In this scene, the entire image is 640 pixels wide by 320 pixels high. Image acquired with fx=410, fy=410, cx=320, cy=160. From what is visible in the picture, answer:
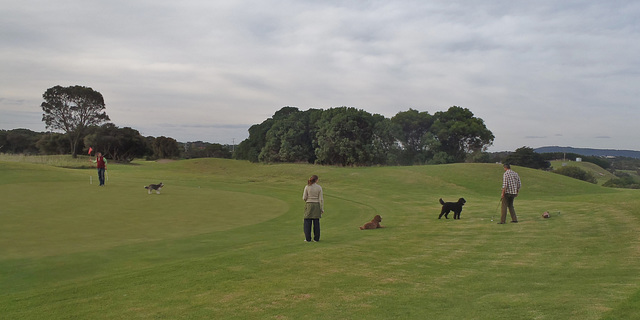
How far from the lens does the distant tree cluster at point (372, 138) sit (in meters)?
64.7

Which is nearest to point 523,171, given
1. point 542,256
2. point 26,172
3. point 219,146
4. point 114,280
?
point 542,256

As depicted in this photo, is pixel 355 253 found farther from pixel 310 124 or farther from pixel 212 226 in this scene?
pixel 310 124

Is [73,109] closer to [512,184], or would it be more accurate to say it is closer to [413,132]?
[413,132]

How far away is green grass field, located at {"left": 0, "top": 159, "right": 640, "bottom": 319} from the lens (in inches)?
254

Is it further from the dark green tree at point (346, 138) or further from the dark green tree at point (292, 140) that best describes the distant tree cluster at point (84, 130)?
the dark green tree at point (346, 138)

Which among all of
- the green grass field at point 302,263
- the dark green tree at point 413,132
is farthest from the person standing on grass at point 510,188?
the dark green tree at point 413,132

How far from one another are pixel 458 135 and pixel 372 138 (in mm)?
14829

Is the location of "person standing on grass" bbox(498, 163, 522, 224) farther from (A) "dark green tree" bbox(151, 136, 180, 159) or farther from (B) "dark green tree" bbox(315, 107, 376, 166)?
(A) "dark green tree" bbox(151, 136, 180, 159)

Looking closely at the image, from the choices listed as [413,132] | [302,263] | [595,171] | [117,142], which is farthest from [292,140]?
[595,171]

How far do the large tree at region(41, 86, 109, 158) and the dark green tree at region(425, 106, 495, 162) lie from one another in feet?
209

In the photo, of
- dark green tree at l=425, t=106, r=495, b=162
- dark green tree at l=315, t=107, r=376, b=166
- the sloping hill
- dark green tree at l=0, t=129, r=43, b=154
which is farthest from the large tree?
the sloping hill

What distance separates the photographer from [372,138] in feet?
219

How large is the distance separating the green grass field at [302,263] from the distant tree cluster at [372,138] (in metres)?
43.4

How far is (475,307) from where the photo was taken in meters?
6.25
